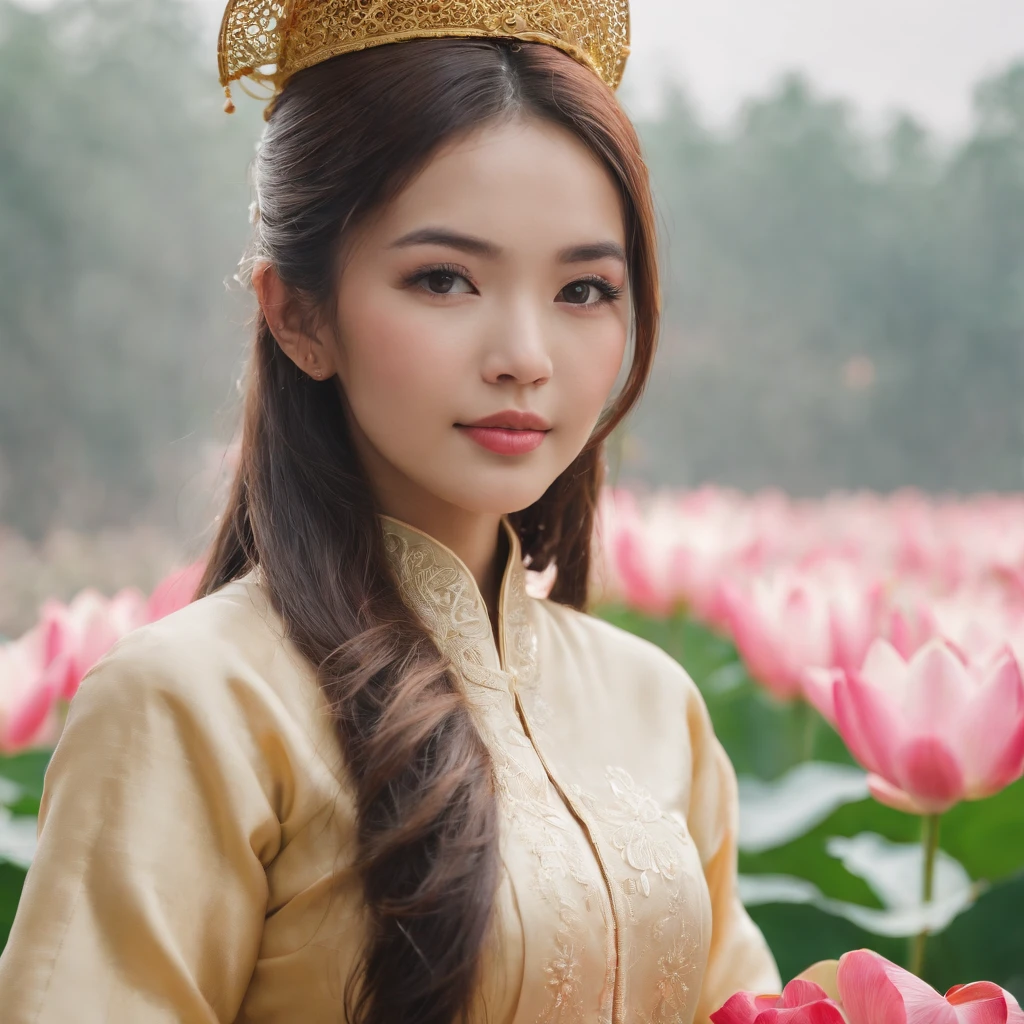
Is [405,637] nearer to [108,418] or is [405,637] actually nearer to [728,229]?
[108,418]

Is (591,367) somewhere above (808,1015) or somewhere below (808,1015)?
above

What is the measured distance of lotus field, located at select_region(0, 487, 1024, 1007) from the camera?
1.04 m

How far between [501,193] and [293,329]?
20cm

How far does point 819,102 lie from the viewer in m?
2.81

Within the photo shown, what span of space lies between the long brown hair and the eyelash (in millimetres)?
56

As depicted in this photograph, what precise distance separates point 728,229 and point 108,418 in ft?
4.91

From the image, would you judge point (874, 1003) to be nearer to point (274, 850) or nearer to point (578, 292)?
point (274, 850)

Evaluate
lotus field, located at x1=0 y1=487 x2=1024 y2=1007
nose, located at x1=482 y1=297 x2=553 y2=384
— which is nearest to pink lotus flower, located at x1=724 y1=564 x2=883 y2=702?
lotus field, located at x1=0 y1=487 x2=1024 y2=1007

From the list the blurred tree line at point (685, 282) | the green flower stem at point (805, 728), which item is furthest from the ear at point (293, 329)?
the blurred tree line at point (685, 282)

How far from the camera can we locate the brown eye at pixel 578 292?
92cm

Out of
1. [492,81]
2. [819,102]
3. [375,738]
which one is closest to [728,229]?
[819,102]

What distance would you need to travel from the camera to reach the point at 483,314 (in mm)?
864

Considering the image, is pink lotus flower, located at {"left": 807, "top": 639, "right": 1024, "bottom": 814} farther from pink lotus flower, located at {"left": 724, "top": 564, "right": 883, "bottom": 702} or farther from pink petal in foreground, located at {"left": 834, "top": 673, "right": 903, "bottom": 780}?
pink lotus flower, located at {"left": 724, "top": 564, "right": 883, "bottom": 702}

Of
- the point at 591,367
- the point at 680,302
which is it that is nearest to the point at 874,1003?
the point at 591,367
